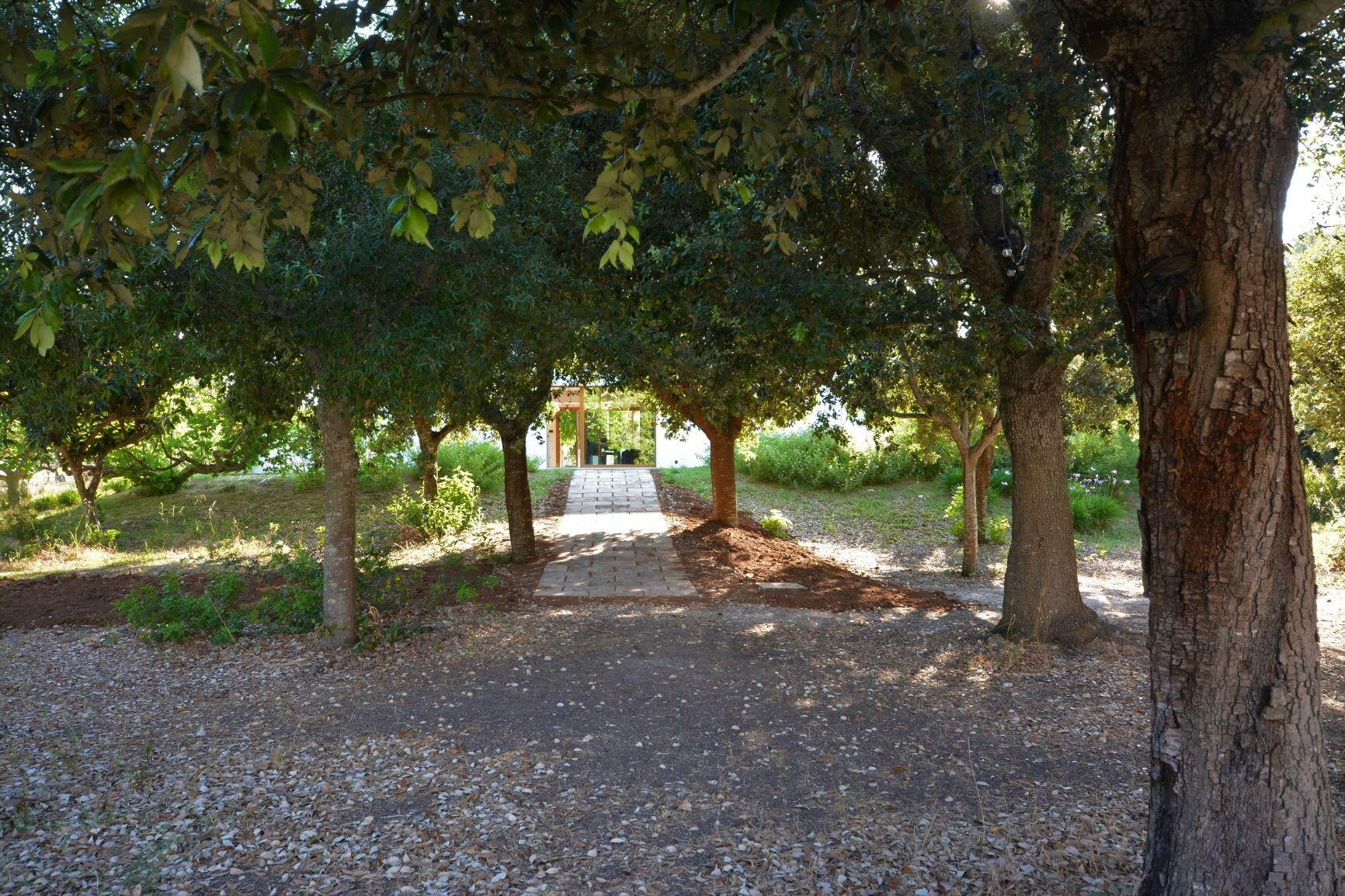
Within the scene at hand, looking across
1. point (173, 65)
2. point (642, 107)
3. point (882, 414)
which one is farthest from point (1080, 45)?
point (882, 414)

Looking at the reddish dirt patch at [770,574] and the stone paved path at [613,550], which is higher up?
the stone paved path at [613,550]

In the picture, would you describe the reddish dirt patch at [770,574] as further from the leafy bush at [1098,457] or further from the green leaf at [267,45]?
the leafy bush at [1098,457]

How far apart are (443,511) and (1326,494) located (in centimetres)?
1334

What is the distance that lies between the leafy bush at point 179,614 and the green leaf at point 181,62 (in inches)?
248

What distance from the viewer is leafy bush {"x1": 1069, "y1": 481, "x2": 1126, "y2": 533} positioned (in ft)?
51.8

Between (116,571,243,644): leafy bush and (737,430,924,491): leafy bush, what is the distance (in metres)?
14.1

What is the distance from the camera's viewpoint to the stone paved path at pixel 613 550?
30.6ft

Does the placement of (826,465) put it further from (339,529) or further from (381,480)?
(339,529)

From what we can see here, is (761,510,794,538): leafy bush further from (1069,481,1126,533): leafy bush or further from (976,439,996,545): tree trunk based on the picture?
(1069,481,1126,533): leafy bush

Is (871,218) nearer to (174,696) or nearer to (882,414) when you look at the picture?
(882,414)

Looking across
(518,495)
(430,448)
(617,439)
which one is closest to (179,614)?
(518,495)

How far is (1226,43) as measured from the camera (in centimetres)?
241

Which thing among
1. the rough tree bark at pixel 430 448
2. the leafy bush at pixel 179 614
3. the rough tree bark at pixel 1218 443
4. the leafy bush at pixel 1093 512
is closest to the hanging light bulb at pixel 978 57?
the rough tree bark at pixel 1218 443

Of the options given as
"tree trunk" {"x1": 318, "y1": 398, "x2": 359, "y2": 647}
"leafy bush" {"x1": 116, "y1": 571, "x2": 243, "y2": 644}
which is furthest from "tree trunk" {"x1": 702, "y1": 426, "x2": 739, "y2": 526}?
"leafy bush" {"x1": 116, "y1": 571, "x2": 243, "y2": 644}
